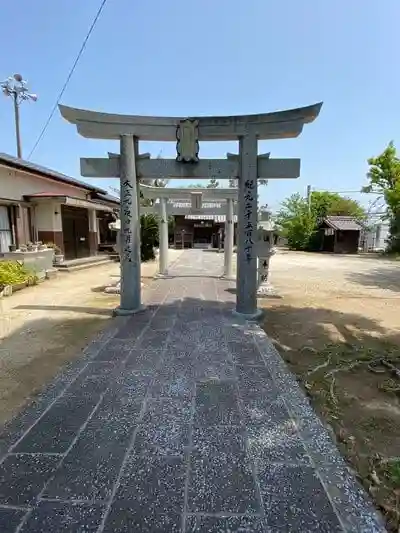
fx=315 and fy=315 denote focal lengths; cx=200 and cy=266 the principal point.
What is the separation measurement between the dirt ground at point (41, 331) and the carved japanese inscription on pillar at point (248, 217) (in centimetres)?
290

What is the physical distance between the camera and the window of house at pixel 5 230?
11008 mm

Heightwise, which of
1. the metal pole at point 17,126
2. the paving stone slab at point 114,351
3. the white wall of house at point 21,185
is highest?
the metal pole at point 17,126

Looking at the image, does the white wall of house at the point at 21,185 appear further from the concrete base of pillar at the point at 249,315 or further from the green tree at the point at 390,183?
the green tree at the point at 390,183

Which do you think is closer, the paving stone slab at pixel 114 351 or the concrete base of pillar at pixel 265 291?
the paving stone slab at pixel 114 351

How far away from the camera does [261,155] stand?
5586mm

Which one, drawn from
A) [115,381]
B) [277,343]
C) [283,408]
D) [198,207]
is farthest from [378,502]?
[198,207]

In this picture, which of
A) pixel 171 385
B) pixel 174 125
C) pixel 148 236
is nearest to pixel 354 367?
pixel 171 385

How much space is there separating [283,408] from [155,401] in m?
1.14

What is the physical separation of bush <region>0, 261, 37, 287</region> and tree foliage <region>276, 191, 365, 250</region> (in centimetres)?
2592

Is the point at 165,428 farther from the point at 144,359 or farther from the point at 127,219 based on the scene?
the point at 127,219

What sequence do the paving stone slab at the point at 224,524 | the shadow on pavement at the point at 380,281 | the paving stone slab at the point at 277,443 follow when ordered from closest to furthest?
the paving stone slab at the point at 224,524 < the paving stone slab at the point at 277,443 < the shadow on pavement at the point at 380,281

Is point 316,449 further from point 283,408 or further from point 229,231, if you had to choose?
point 229,231

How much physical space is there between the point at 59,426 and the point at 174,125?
15.9 feet

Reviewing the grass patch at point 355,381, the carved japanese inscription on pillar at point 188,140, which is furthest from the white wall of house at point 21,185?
the grass patch at point 355,381
